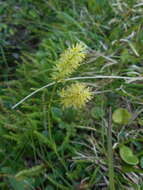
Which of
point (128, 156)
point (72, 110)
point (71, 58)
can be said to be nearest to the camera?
point (71, 58)

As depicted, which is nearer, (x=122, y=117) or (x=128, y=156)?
(x=128, y=156)

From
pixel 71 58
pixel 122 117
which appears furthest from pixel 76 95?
pixel 122 117

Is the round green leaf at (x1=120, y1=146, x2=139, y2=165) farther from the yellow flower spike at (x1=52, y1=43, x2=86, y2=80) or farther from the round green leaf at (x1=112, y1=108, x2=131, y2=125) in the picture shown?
the yellow flower spike at (x1=52, y1=43, x2=86, y2=80)

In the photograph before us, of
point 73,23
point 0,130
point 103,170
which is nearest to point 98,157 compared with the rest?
point 103,170

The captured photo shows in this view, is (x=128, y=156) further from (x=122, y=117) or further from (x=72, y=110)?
(x=72, y=110)

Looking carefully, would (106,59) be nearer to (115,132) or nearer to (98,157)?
(115,132)

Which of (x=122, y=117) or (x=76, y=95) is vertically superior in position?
(x=76, y=95)
